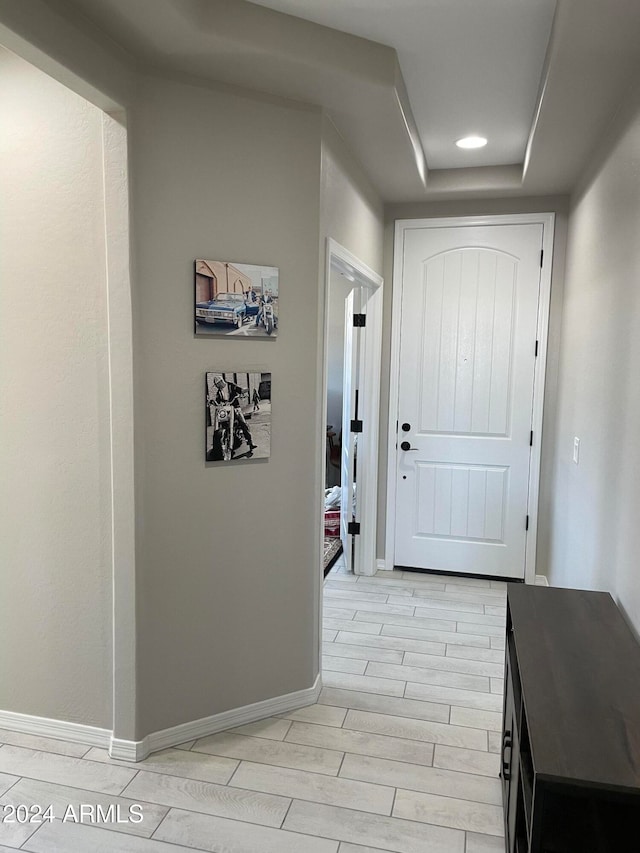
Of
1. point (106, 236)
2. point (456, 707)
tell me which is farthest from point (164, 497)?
point (456, 707)

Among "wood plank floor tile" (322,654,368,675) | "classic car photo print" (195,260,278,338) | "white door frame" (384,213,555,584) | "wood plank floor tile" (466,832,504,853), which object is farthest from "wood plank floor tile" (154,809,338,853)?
"white door frame" (384,213,555,584)

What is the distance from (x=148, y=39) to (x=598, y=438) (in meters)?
2.19

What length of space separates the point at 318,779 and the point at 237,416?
1.32 m

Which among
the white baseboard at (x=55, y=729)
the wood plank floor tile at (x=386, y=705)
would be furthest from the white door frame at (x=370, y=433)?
the white baseboard at (x=55, y=729)

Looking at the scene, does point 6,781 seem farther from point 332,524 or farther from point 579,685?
point 332,524

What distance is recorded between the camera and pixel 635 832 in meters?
1.18

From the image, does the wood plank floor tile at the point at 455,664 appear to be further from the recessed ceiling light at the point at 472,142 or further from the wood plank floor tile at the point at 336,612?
the recessed ceiling light at the point at 472,142

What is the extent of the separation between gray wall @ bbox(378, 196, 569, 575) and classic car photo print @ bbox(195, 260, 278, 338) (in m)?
1.89

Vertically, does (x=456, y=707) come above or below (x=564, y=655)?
below

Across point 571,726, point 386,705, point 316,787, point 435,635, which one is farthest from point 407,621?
point 571,726

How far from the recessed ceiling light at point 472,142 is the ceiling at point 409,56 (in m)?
0.17

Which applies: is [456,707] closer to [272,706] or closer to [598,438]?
[272,706]

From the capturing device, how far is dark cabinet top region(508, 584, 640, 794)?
1.21m

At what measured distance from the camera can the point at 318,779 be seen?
7.14ft
